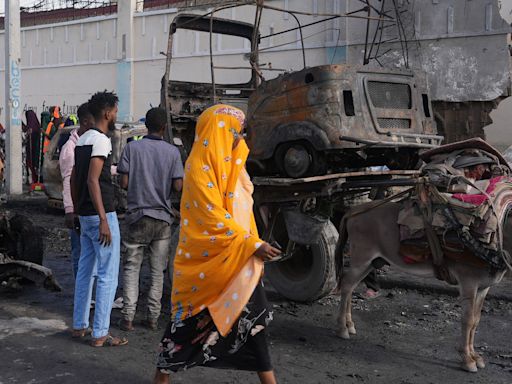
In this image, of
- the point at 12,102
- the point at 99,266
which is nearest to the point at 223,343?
the point at 99,266

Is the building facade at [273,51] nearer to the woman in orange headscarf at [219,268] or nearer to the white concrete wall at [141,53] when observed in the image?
the white concrete wall at [141,53]

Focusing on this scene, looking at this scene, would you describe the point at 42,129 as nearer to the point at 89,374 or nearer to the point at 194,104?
the point at 194,104

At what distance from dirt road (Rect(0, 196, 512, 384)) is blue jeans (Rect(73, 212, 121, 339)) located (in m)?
0.28

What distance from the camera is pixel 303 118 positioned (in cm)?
568

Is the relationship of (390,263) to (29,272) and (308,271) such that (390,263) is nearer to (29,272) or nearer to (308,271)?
(308,271)

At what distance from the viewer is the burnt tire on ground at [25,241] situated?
693cm

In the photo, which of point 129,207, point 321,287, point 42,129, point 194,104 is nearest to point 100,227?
point 129,207

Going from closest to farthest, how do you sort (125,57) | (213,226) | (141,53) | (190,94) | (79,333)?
(213,226) → (79,333) → (190,94) → (141,53) → (125,57)

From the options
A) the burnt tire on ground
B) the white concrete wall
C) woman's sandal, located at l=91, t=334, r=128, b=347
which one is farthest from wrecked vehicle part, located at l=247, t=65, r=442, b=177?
the white concrete wall

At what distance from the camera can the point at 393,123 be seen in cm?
596

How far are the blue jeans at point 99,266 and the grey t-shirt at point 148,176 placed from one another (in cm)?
40

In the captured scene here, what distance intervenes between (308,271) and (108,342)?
2.35 meters

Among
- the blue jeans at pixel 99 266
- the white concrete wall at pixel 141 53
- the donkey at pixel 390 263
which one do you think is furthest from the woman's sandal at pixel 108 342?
the white concrete wall at pixel 141 53

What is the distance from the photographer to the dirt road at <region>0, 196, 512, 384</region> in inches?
174
